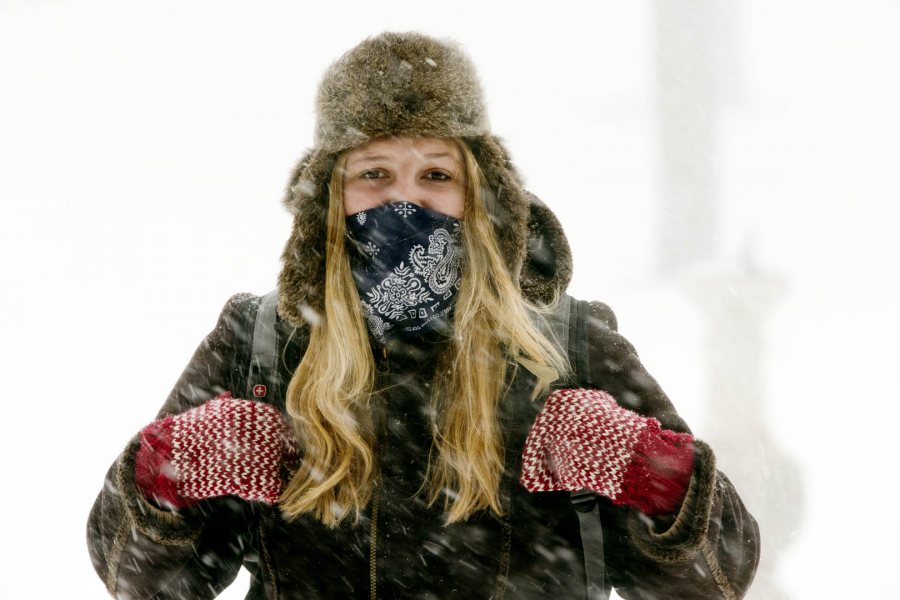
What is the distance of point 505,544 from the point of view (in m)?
1.92

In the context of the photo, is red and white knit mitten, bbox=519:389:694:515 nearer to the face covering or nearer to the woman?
the woman

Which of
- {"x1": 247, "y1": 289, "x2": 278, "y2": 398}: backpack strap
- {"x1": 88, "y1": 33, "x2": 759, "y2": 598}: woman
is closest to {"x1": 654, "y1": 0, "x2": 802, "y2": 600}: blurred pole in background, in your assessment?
{"x1": 88, "y1": 33, "x2": 759, "y2": 598}: woman

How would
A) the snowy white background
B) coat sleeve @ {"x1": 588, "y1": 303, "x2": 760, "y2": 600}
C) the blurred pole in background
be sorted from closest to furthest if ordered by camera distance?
coat sleeve @ {"x1": 588, "y1": 303, "x2": 760, "y2": 600} < the snowy white background < the blurred pole in background

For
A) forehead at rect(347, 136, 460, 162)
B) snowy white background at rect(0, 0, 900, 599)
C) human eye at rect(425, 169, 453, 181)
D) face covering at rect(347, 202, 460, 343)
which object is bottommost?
snowy white background at rect(0, 0, 900, 599)

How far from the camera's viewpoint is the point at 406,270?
2055 mm

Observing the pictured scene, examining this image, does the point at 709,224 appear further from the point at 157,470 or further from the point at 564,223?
the point at 157,470

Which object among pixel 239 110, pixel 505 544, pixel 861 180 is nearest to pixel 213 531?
pixel 505 544

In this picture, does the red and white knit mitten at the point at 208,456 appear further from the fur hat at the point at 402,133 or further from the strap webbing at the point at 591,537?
the strap webbing at the point at 591,537

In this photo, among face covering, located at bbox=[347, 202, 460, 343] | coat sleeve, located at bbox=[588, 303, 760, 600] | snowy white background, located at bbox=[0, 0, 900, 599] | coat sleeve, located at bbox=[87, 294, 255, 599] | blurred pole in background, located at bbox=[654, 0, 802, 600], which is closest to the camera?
coat sleeve, located at bbox=[588, 303, 760, 600]

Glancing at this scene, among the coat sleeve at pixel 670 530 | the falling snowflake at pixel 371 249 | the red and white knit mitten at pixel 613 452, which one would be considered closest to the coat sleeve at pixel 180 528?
the falling snowflake at pixel 371 249

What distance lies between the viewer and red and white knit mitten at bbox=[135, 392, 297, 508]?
1751 millimetres

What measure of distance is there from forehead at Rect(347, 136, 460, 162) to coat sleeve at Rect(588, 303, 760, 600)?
1.97 feet

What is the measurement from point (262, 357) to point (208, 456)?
0.33 m

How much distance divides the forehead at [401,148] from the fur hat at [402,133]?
19 mm
